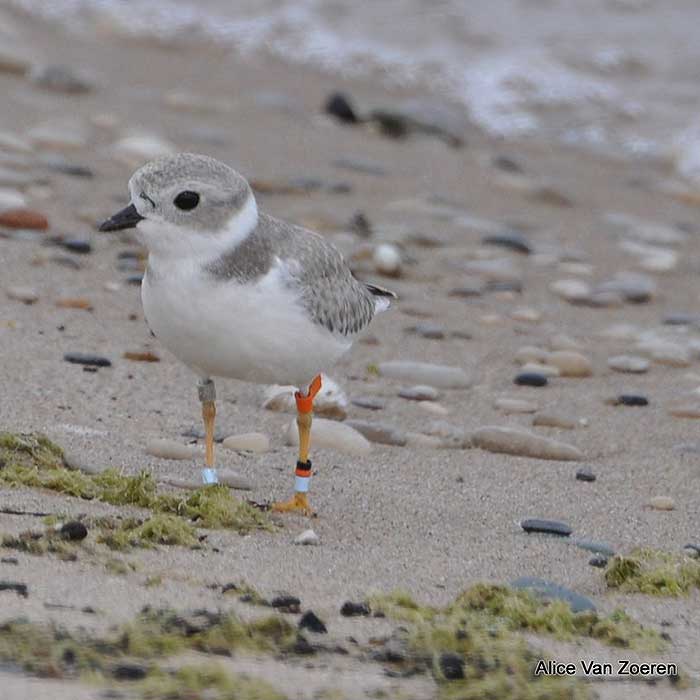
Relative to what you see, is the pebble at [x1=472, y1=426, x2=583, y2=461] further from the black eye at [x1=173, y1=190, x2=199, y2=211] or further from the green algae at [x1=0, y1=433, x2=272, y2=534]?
the black eye at [x1=173, y1=190, x2=199, y2=211]

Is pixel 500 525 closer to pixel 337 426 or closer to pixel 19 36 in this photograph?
pixel 337 426

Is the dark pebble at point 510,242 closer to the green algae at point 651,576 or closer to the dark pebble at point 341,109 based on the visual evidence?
the dark pebble at point 341,109

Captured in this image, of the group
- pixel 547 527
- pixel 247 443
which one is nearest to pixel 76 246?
pixel 247 443

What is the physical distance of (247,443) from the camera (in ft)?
18.6

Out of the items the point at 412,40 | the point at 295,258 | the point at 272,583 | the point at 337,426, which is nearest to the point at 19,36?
the point at 412,40

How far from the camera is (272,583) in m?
3.99

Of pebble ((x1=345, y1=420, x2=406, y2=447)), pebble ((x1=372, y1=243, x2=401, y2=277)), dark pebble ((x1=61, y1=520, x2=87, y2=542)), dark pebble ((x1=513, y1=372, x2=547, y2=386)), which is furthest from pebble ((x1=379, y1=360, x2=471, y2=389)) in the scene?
dark pebble ((x1=61, y1=520, x2=87, y2=542))

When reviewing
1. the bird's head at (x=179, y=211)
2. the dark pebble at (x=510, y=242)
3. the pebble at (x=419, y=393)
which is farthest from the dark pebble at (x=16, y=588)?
the dark pebble at (x=510, y=242)

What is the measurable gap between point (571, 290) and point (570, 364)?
1.36m

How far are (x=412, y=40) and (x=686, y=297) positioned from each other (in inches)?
247

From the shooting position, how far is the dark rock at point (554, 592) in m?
4.07

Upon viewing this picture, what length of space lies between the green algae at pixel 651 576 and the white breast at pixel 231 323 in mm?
1109

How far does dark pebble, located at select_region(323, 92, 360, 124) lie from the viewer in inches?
455

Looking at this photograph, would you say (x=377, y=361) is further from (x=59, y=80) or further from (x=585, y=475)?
(x=59, y=80)
